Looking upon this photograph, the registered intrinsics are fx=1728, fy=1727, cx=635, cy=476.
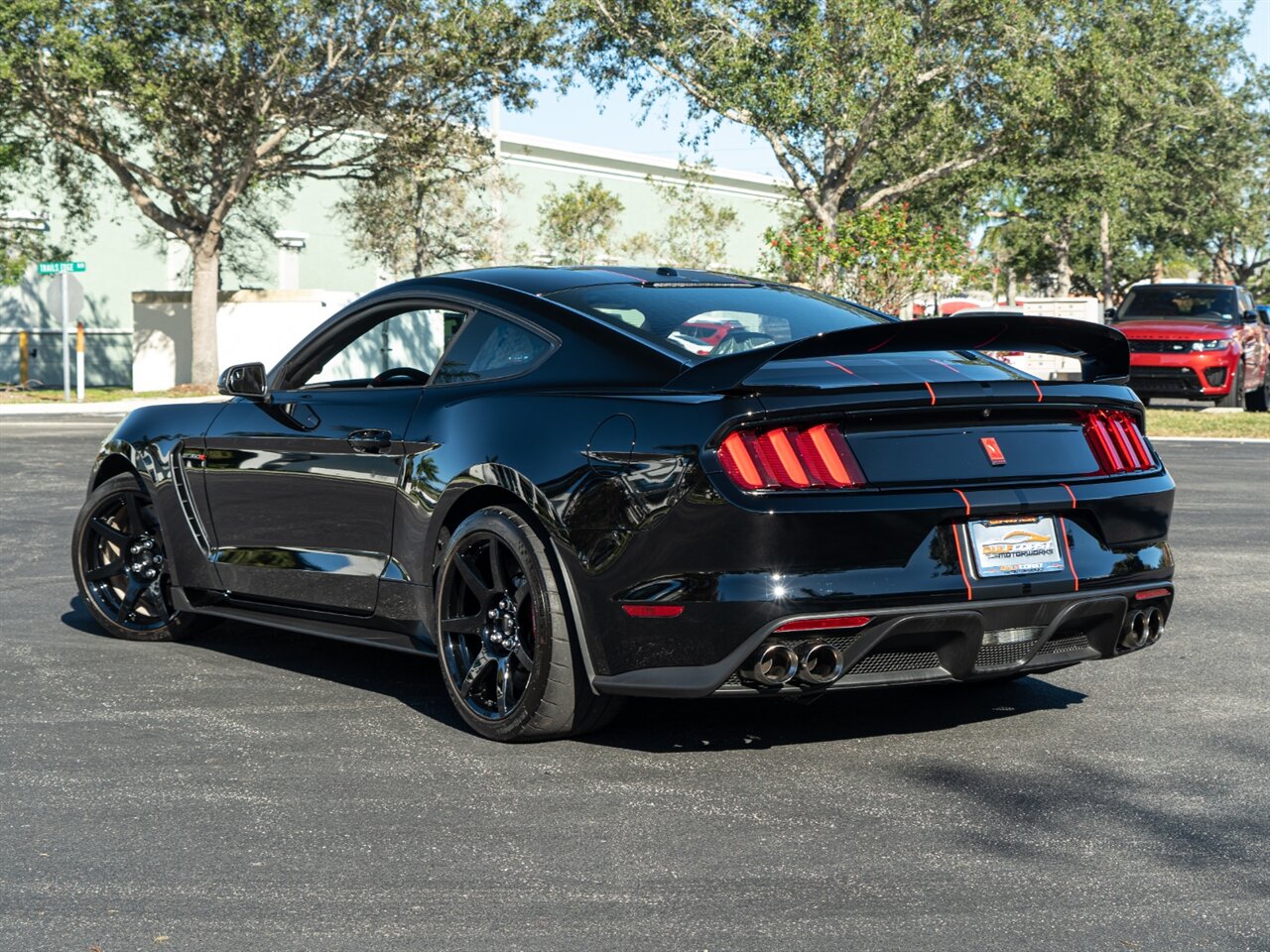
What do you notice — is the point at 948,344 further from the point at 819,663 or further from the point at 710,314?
the point at 819,663

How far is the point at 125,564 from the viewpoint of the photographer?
24.2 feet

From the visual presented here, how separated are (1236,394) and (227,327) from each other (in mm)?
24917

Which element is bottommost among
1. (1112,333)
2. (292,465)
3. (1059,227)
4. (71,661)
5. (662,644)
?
(71,661)

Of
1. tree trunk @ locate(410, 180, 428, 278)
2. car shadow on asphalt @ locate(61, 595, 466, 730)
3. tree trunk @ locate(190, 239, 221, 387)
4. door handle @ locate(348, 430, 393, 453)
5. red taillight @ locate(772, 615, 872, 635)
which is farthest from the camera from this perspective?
tree trunk @ locate(410, 180, 428, 278)

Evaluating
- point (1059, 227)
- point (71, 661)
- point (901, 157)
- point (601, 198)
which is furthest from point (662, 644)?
point (1059, 227)

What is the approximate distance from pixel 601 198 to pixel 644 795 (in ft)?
155

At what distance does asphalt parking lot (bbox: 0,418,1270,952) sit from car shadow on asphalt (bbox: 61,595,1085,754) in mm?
20

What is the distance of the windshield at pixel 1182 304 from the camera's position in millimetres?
26188

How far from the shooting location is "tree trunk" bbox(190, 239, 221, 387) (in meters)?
37.1

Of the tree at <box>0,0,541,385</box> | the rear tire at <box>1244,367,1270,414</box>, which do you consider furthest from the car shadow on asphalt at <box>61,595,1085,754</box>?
the tree at <box>0,0,541,385</box>

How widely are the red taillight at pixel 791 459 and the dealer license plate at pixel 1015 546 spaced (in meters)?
0.41

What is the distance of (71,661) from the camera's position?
22.7 feet

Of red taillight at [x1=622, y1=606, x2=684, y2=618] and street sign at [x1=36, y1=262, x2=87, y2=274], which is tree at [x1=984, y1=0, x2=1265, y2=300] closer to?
street sign at [x1=36, y1=262, x2=87, y2=274]

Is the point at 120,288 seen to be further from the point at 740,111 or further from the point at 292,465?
the point at 292,465
